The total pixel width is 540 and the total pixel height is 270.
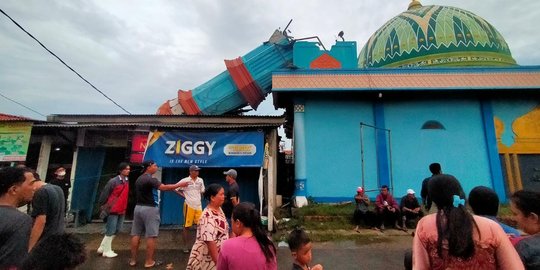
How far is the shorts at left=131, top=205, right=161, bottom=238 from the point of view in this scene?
16.1 feet

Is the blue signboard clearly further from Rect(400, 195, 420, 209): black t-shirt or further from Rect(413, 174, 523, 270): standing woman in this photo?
Rect(413, 174, 523, 270): standing woman

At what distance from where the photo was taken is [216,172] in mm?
9359

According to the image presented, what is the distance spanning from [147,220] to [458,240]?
470 centimetres

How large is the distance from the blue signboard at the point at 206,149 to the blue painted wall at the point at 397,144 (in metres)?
2.78

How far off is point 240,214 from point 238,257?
0.32 m

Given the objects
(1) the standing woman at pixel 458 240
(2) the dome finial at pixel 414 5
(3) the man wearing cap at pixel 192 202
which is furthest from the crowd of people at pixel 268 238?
(2) the dome finial at pixel 414 5

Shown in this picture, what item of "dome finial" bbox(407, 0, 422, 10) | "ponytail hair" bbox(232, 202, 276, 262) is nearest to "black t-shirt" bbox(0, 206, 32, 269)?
"ponytail hair" bbox(232, 202, 276, 262)

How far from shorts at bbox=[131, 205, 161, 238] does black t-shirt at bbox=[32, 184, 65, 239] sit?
5.27 feet

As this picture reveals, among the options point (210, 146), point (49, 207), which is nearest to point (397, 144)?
point (210, 146)

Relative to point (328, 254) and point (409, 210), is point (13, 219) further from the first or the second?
point (409, 210)

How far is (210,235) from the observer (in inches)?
109

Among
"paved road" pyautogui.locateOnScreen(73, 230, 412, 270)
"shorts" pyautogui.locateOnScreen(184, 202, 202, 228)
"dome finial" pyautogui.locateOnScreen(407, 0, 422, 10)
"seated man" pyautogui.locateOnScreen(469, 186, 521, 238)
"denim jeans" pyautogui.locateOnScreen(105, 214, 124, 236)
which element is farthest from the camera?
"dome finial" pyautogui.locateOnScreen(407, 0, 422, 10)

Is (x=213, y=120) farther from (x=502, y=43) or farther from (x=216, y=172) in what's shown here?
(x=502, y=43)

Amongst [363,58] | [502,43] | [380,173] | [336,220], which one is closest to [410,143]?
[380,173]
